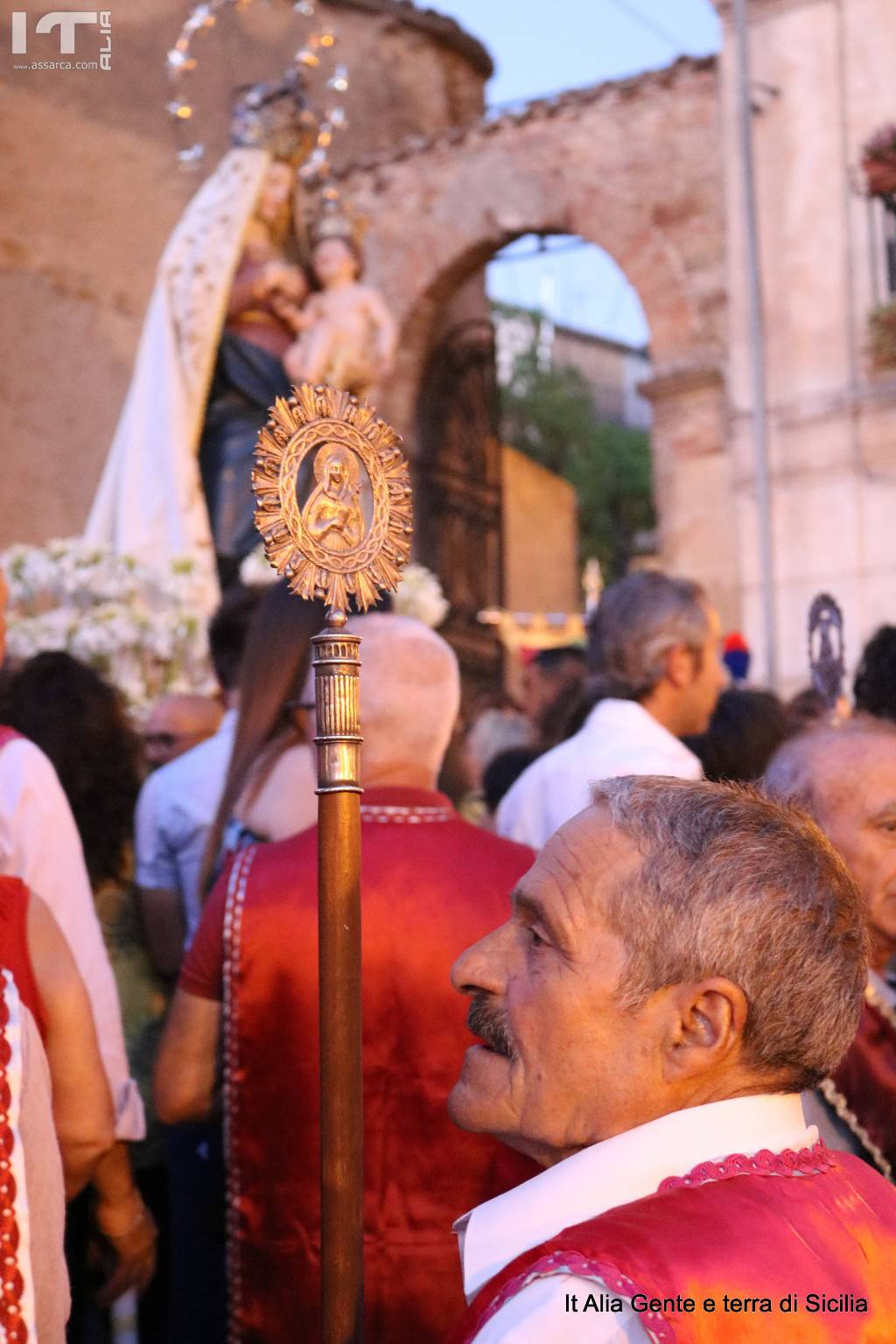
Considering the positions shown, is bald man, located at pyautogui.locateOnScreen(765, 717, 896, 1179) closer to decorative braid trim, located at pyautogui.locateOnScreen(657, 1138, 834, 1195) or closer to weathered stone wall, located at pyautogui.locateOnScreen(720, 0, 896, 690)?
decorative braid trim, located at pyautogui.locateOnScreen(657, 1138, 834, 1195)

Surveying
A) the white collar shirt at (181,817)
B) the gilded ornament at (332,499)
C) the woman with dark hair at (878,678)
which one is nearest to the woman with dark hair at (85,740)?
the white collar shirt at (181,817)

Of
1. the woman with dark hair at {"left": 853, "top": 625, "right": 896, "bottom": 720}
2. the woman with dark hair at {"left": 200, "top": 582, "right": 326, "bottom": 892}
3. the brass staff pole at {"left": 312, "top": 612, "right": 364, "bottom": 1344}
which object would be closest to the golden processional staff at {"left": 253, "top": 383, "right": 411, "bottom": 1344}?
the brass staff pole at {"left": 312, "top": 612, "right": 364, "bottom": 1344}

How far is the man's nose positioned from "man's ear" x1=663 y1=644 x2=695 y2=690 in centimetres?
218

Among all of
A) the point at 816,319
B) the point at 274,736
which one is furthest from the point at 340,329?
the point at 816,319

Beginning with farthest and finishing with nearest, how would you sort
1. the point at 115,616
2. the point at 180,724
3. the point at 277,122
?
the point at 277,122 < the point at 115,616 < the point at 180,724

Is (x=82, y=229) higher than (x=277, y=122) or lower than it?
higher

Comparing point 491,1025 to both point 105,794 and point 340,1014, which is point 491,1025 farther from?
point 105,794

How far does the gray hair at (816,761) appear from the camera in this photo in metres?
2.63

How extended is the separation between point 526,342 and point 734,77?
72.9 feet

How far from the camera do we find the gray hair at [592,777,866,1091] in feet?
4.69

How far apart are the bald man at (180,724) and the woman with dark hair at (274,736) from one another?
4.02 ft

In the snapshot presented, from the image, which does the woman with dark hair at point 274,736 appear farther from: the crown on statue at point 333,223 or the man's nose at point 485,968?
the crown on statue at point 333,223

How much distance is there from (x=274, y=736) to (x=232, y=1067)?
0.82m

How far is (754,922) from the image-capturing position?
1.43 m
